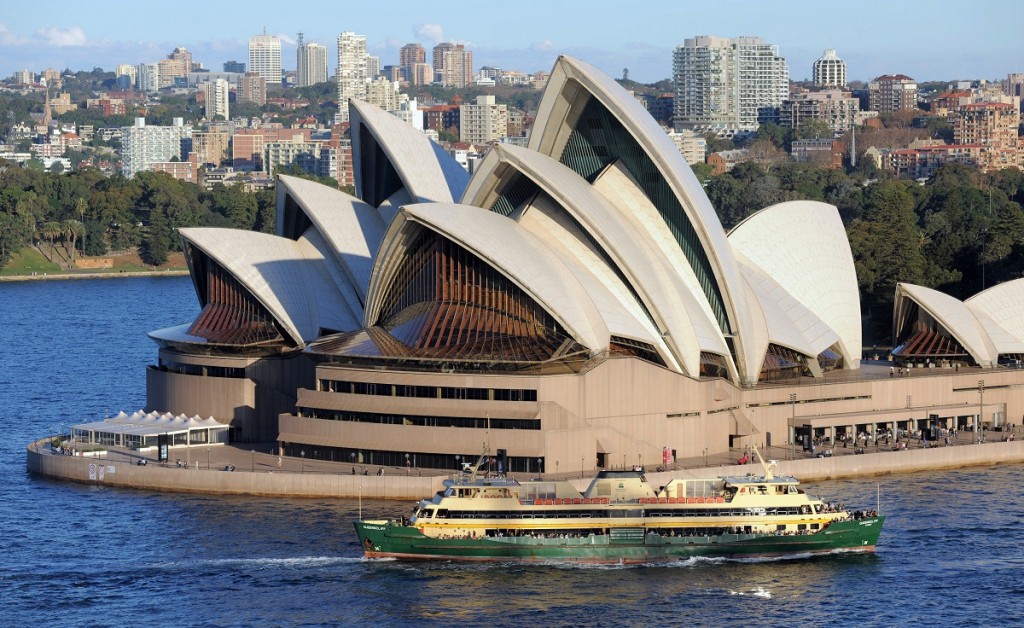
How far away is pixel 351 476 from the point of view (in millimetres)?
64562

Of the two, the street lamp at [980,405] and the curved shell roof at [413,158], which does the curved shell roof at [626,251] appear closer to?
the curved shell roof at [413,158]

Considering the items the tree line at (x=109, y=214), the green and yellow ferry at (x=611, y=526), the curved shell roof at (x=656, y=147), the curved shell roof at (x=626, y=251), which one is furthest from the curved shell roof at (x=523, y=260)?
the tree line at (x=109, y=214)

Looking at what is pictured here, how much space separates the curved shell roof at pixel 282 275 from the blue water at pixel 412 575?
11767mm

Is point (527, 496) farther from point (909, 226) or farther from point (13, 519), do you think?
point (909, 226)

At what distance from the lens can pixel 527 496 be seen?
187 ft

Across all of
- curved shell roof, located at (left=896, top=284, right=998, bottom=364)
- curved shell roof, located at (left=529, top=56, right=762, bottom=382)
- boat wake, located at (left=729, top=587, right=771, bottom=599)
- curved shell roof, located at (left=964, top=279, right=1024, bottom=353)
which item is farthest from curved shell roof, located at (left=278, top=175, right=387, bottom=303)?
boat wake, located at (left=729, top=587, right=771, bottom=599)

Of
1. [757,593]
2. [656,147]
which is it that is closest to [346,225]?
[656,147]

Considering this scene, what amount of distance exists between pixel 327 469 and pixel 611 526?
46.0ft

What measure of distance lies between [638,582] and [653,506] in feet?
9.80

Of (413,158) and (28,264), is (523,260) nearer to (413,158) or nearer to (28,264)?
(413,158)

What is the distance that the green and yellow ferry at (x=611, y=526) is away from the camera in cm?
5569

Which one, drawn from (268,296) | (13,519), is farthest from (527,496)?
(268,296)

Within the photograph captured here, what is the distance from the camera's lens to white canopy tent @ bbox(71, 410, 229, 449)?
2820 inches

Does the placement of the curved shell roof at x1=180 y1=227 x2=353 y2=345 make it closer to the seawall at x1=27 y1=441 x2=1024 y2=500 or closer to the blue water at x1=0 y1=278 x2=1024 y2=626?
the seawall at x1=27 y1=441 x2=1024 y2=500
